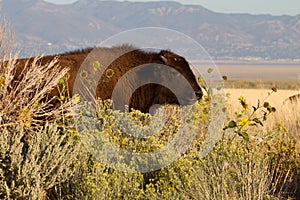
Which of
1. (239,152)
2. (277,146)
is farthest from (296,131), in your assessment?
(239,152)

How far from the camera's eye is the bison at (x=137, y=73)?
10.5m

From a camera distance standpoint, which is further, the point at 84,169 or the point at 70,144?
the point at 70,144

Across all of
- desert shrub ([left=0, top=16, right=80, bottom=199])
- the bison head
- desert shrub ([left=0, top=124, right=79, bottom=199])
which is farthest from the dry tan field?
desert shrub ([left=0, top=124, right=79, bottom=199])

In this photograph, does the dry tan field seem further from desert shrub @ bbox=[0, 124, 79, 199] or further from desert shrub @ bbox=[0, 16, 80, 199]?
desert shrub @ bbox=[0, 124, 79, 199]

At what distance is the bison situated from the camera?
10484 mm

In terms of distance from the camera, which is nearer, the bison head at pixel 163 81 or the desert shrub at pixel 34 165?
the desert shrub at pixel 34 165

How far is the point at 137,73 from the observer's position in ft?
36.1

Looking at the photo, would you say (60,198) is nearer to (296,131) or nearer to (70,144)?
(70,144)

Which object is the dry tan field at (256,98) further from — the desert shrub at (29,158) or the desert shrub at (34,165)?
the desert shrub at (34,165)

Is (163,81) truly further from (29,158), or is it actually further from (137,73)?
(29,158)

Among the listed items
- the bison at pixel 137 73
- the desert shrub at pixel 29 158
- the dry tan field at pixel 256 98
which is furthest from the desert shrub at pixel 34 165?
the dry tan field at pixel 256 98

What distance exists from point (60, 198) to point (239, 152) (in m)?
1.94

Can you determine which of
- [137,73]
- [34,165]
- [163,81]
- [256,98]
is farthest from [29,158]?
[256,98]

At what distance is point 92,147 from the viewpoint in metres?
6.66
